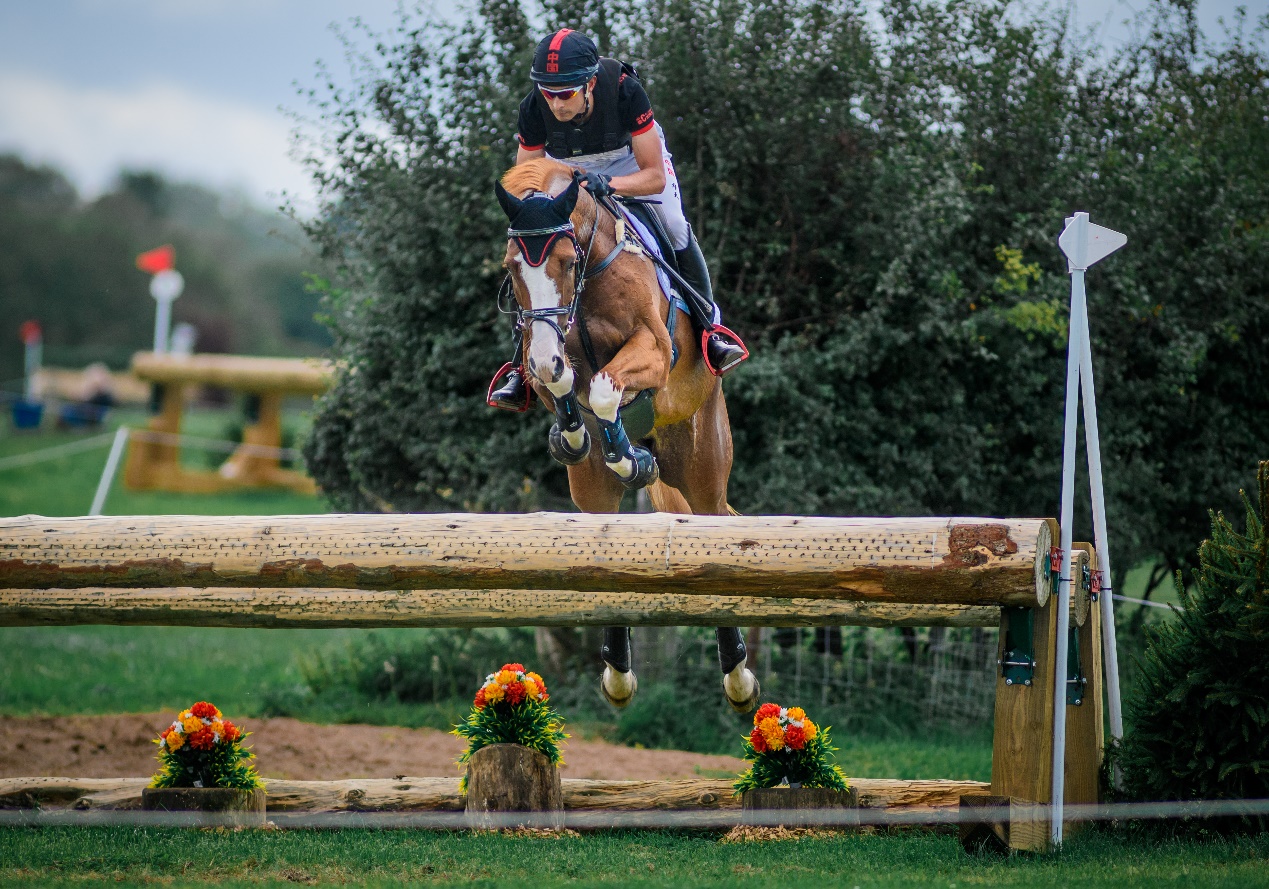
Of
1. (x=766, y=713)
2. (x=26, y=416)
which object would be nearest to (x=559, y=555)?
(x=766, y=713)

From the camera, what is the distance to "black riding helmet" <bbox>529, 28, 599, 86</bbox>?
15.1 feet

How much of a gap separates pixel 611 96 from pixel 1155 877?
3376mm

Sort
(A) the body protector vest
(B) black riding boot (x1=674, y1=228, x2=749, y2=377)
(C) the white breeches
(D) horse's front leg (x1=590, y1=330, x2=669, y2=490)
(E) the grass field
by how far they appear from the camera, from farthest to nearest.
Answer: (B) black riding boot (x1=674, y1=228, x2=749, y2=377)
(C) the white breeches
(A) the body protector vest
(D) horse's front leg (x1=590, y1=330, x2=669, y2=490)
(E) the grass field

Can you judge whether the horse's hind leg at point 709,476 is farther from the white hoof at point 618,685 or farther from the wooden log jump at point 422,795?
the wooden log jump at point 422,795

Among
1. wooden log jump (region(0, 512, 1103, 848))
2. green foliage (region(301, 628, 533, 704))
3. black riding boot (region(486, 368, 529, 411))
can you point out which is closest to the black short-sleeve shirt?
black riding boot (region(486, 368, 529, 411))

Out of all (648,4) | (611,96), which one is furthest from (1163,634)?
(648,4)

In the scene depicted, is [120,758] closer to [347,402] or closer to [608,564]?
[347,402]

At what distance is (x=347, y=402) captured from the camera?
29.9 feet

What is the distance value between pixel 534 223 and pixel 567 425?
2.51 ft

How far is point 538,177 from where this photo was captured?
4.50 metres

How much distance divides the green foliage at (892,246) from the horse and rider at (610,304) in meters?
2.15

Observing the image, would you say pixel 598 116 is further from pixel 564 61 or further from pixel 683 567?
pixel 683 567

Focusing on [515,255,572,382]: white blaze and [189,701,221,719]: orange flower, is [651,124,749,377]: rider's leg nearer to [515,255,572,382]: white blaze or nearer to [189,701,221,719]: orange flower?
[515,255,572,382]: white blaze

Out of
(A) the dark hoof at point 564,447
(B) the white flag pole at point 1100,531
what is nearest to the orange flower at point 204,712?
(A) the dark hoof at point 564,447
